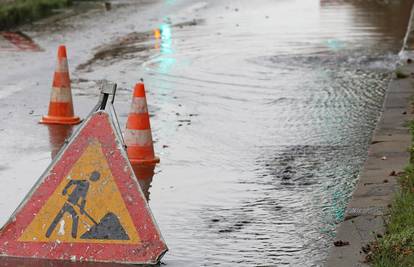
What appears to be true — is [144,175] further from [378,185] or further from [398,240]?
[398,240]

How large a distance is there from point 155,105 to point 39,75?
9.85 feet

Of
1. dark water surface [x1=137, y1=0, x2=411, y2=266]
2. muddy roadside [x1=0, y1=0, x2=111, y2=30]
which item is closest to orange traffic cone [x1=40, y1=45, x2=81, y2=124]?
dark water surface [x1=137, y1=0, x2=411, y2=266]

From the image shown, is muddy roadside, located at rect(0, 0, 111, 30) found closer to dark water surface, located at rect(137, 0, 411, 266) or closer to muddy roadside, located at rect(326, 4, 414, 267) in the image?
A: dark water surface, located at rect(137, 0, 411, 266)

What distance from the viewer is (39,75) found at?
50.6ft

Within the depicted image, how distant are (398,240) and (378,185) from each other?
75.1 inches

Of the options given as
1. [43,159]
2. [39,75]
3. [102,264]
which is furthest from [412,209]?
[39,75]

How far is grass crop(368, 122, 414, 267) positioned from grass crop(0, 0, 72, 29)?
14.6 m

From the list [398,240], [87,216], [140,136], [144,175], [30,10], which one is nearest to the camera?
[398,240]

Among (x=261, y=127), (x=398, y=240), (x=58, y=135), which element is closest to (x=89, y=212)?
(x=398, y=240)

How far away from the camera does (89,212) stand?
24.1ft

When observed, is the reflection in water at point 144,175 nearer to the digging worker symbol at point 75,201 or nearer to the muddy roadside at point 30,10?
the digging worker symbol at point 75,201

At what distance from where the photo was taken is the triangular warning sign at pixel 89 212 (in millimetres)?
7195

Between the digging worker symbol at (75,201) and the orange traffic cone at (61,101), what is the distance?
456cm

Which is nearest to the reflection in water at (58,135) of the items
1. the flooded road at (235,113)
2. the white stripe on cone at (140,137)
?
the flooded road at (235,113)
